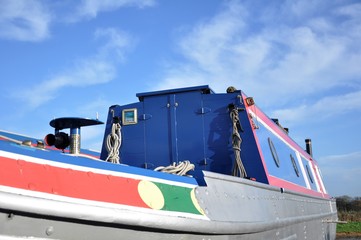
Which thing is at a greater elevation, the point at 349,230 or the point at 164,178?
the point at 164,178

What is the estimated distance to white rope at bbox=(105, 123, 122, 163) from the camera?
4.67 metres

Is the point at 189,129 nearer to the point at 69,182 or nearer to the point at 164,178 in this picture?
the point at 164,178

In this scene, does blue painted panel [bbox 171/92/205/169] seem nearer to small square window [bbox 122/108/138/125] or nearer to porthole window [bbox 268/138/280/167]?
small square window [bbox 122/108/138/125]

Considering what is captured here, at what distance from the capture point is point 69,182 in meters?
2.54

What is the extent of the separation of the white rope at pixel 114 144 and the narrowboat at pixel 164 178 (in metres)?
0.02

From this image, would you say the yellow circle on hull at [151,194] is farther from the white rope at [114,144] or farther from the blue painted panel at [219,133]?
the blue painted panel at [219,133]

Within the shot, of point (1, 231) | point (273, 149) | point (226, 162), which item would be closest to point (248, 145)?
point (226, 162)

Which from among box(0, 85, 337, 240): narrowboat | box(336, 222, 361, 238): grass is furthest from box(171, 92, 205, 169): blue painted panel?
box(336, 222, 361, 238): grass

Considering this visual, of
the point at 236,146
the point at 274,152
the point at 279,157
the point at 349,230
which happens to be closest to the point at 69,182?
the point at 236,146

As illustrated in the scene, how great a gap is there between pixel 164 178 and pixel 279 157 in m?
3.75

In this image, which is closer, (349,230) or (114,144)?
(114,144)

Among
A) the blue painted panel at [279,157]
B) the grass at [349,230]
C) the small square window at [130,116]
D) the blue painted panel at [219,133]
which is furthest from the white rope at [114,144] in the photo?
the grass at [349,230]

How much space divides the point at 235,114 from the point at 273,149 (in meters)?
1.36

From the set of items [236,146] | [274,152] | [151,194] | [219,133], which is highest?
[219,133]
